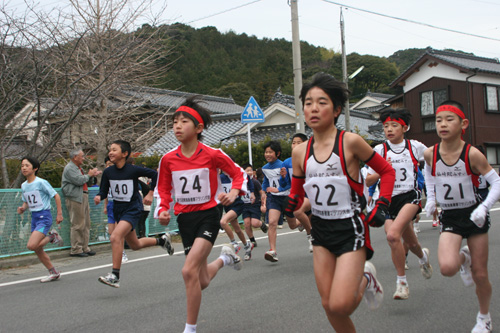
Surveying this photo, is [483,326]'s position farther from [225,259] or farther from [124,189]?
[124,189]

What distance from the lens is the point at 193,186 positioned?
16.3 feet

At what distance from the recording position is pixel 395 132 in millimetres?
6508

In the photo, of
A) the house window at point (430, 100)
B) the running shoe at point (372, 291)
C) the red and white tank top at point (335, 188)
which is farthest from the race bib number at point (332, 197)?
the house window at point (430, 100)

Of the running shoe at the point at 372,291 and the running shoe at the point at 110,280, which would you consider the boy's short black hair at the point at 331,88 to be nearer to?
the running shoe at the point at 372,291

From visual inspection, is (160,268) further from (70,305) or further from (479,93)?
(479,93)

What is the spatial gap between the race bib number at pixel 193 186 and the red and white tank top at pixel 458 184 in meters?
2.26

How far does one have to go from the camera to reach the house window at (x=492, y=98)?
3053 centimetres

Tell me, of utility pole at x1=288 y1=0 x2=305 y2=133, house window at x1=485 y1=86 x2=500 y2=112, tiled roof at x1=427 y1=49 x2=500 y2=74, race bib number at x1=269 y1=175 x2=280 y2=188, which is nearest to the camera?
race bib number at x1=269 y1=175 x2=280 y2=188

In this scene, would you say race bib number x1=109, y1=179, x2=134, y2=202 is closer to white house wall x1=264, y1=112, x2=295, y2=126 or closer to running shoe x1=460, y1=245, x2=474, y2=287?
running shoe x1=460, y1=245, x2=474, y2=287

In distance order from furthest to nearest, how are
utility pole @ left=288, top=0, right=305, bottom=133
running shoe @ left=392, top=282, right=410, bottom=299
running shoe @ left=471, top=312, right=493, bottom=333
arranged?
utility pole @ left=288, top=0, right=305, bottom=133
running shoe @ left=392, top=282, right=410, bottom=299
running shoe @ left=471, top=312, right=493, bottom=333

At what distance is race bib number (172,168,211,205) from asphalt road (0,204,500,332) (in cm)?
126

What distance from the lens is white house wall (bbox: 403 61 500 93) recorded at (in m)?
30.1

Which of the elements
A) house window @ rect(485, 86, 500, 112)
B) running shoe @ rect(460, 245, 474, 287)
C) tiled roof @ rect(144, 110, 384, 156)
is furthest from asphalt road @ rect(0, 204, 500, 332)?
house window @ rect(485, 86, 500, 112)

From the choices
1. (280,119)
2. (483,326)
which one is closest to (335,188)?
(483,326)
